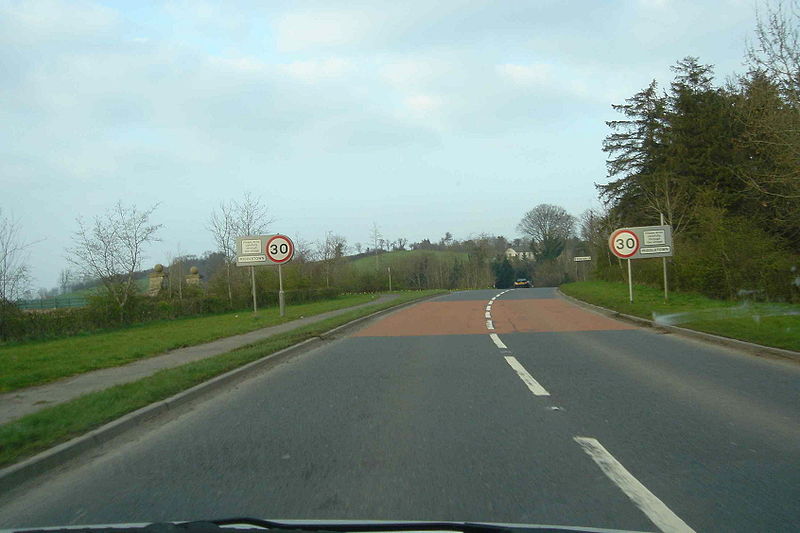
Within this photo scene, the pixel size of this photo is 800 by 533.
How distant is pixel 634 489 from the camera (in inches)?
191

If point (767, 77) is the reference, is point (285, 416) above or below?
below

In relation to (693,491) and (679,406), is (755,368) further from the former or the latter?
(693,491)

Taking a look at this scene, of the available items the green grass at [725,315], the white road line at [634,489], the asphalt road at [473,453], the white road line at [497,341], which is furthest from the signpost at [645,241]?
the white road line at [634,489]

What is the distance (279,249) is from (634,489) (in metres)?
21.1

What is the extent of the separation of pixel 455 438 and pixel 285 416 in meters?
2.28

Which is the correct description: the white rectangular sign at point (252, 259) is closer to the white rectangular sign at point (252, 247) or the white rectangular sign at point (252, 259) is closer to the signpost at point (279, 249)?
the white rectangular sign at point (252, 247)

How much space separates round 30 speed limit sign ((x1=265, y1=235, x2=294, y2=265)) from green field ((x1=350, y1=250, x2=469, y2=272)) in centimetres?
4541

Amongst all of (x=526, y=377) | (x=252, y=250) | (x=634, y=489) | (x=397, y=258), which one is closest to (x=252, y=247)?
(x=252, y=250)

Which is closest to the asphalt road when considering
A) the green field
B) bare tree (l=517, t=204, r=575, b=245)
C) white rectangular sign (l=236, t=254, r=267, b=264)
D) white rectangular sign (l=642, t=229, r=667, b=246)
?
white rectangular sign (l=642, t=229, r=667, b=246)

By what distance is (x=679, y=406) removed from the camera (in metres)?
7.75

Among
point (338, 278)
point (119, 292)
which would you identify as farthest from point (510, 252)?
point (119, 292)

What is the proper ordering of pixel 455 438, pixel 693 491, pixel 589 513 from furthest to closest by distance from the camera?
pixel 455 438
pixel 693 491
pixel 589 513

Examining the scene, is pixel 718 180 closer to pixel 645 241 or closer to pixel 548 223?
pixel 645 241

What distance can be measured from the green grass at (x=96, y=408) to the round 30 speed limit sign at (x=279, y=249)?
12.1 meters
